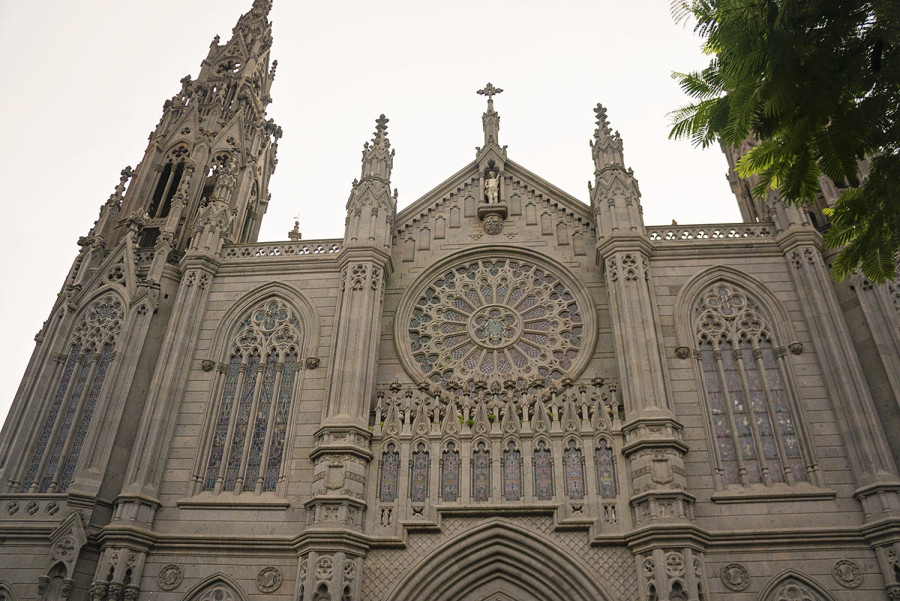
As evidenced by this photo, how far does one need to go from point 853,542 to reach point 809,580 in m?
1.26

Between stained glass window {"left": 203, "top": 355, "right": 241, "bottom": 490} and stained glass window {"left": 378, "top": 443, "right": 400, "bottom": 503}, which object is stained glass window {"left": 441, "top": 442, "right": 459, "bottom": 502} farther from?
stained glass window {"left": 203, "top": 355, "right": 241, "bottom": 490}

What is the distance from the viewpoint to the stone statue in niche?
21.6 meters

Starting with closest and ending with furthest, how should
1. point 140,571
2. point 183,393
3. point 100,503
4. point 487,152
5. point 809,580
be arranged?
1. point 809,580
2. point 140,571
3. point 100,503
4. point 183,393
5. point 487,152

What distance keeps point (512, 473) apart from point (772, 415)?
6.29m

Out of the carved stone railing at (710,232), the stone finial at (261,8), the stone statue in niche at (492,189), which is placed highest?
the stone finial at (261,8)

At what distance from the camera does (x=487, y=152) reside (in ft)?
75.3

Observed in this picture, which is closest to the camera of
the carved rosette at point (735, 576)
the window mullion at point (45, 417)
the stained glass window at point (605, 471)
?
the carved rosette at point (735, 576)

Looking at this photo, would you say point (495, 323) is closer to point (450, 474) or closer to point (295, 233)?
point (450, 474)

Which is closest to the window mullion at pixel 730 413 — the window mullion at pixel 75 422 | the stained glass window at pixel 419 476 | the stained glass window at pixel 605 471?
the stained glass window at pixel 605 471

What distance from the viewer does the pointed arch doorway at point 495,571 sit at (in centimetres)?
1486

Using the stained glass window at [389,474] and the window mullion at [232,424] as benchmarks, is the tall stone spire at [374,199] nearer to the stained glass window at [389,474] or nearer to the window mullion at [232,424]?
the window mullion at [232,424]

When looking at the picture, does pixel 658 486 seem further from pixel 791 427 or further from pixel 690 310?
pixel 690 310

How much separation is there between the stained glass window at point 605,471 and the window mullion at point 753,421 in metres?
3.35

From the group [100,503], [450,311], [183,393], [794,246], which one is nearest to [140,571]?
[100,503]
